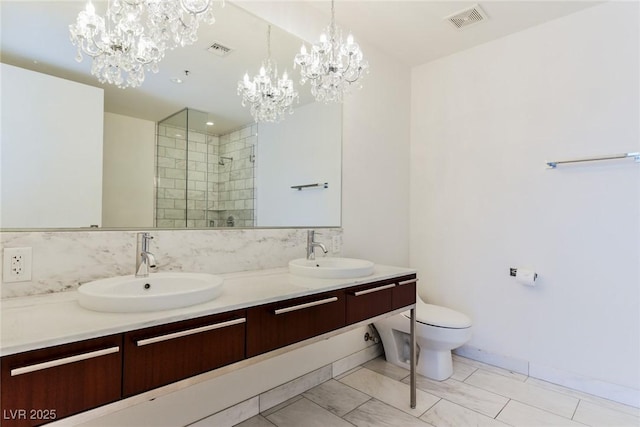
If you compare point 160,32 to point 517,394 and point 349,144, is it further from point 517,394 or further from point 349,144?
point 517,394

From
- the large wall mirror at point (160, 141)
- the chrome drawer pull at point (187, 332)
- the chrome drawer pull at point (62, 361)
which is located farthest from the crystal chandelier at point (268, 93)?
the chrome drawer pull at point (62, 361)

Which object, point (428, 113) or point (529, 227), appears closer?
point (529, 227)

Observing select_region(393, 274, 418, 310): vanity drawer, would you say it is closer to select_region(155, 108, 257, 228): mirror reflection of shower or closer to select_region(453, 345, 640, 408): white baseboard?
select_region(155, 108, 257, 228): mirror reflection of shower

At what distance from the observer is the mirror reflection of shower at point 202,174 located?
5.06 feet

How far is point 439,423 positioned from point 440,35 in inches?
103

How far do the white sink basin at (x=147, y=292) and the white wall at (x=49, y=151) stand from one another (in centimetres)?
33

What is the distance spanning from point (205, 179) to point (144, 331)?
93 centimetres

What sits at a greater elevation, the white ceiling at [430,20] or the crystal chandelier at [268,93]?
the white ceiling at [430,20]

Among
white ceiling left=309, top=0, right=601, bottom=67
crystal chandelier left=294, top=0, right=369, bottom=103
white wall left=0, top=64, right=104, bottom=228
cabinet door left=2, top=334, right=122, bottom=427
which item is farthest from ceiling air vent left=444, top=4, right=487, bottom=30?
cabinet door left=2, top=334, right=122, bottom=427

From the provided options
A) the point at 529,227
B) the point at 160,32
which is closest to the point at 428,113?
the point at 529,227

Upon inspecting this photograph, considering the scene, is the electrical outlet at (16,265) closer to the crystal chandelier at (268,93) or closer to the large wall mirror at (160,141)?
the large wall mirror at (160,141)

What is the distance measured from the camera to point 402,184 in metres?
2.94

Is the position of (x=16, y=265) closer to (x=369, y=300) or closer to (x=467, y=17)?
(x=369, y=300)

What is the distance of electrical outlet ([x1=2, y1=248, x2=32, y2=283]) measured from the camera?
1132mm
